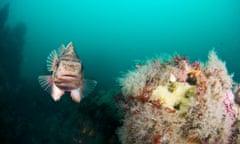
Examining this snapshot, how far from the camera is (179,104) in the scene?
3084 mm

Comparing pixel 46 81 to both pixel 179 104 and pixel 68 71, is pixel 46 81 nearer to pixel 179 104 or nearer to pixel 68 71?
pixel 68 71

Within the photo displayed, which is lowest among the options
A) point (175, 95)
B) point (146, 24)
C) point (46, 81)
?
point (46, 81)

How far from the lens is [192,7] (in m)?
194

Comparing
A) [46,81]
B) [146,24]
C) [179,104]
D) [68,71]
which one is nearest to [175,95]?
[179,104]

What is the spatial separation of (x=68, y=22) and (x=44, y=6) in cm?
3763

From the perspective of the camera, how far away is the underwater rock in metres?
2.91

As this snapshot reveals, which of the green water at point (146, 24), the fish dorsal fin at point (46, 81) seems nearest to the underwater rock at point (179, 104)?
the fish dorsal fin at point (46, 81)

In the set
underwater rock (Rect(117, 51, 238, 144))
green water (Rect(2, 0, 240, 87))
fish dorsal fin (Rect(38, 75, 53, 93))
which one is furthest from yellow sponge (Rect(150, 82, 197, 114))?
green water (Rect(2, 0, 240, 87))

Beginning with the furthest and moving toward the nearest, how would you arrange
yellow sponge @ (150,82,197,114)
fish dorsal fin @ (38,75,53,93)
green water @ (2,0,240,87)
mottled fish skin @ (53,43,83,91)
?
1. green water @ (2,0,240,87)
2. yellow sponge @ (150,82,197,114)
3. fish dorsal fin @ (38,75,53,93)
4. mottled fish skin @ (53,43,83,91)

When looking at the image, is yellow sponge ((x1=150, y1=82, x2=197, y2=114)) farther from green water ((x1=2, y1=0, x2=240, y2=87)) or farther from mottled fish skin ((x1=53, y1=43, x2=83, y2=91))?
green water ((x1=2, y1=0, x2=240, y2=87))

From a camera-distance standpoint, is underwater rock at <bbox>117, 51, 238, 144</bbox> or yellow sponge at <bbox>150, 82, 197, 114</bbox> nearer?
underwater rock at <bbox>117, 51, 238, 144</bbox>

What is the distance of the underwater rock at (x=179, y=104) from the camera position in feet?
9.54

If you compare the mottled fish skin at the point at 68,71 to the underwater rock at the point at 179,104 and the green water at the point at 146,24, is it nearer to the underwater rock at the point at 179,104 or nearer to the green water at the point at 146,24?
the underwater rock at the point at 179,104

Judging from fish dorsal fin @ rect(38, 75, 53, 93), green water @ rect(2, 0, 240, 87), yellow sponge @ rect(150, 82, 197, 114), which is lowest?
fish dorsal fin @ rect(38, 75, 53, 93)
